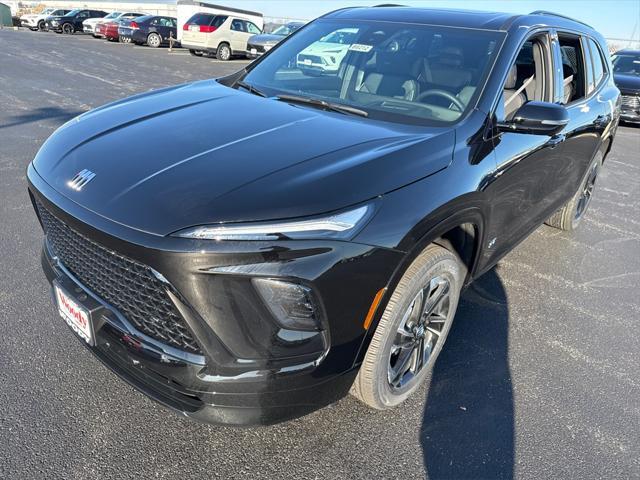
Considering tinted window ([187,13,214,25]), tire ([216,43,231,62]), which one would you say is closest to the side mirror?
tire ([216,43,231,62])

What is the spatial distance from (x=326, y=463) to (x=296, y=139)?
4.69ft

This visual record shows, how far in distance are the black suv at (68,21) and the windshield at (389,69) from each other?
33376mm

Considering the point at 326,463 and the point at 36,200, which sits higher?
the point at 36,200

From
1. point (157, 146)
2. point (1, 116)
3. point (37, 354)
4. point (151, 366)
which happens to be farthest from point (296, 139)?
point (1, 116)

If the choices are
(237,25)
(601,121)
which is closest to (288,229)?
(601,121)

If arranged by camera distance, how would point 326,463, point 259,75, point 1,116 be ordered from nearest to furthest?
1. point 326,463
2. point 259,75
3. point 1,116

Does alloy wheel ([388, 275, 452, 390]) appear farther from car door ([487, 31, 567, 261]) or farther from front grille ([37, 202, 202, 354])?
front grille ([37, 202, 202, 354])

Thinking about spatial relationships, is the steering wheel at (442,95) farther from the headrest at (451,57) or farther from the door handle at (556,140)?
the door handle at (556,140)

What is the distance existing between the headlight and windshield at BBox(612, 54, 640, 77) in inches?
550

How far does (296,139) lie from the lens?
7.38ft

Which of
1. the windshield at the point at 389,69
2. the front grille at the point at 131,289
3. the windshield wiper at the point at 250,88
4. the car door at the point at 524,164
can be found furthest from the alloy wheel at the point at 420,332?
the windshield wiper at the point at 250,88

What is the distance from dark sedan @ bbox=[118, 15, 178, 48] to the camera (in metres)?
24.2

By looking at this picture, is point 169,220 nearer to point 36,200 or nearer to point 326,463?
point 36,200

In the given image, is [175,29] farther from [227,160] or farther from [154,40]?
[227,160]
